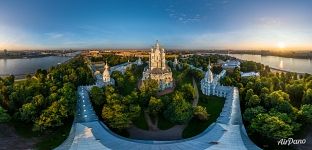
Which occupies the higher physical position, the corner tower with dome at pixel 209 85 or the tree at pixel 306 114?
the corner tower with dome at pixel 209 85

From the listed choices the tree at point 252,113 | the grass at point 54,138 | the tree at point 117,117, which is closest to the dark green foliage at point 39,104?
the grass at point 54,138

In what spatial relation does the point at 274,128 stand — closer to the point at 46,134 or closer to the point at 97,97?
the point at 97,97

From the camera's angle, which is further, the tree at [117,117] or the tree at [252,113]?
the tree at [252,113]

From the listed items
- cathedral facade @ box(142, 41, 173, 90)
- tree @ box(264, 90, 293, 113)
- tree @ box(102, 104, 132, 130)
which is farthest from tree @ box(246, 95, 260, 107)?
cathedral facade @ box(142, 41, 173, 90)

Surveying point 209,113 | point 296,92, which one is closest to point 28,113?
point 209,113

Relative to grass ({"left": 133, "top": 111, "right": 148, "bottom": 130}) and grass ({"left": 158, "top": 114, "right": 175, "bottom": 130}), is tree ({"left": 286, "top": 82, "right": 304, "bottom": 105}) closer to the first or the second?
grass ({"left": 158, "top": 114, "right": 175, "bottom": 130})

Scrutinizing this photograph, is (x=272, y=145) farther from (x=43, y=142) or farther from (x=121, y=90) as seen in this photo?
(x=121, y=90)

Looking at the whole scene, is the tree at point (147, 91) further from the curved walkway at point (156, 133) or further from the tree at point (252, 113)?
the tree at point (252, 113)
